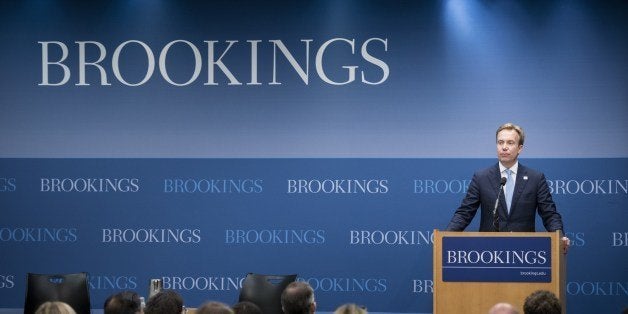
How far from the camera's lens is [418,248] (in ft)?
28.4

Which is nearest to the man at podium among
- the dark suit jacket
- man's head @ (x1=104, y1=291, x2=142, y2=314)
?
the dark suit jacket

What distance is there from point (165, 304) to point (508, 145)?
296cm

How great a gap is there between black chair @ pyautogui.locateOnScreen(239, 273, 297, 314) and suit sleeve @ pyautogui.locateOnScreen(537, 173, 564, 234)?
1.99 metres

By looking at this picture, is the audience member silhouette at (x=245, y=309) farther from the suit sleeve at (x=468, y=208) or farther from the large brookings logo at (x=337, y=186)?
the large brookings logo at (x=337, y=186)

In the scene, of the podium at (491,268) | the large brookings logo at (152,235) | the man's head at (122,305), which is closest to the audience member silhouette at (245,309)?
the man's head at (122,305)

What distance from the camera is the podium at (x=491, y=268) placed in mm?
A: 5883

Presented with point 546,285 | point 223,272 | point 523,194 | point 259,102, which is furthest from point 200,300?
point 546,285

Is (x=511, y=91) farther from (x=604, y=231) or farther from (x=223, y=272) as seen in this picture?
(x=223, y=272)

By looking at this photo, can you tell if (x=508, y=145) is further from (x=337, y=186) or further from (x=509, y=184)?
(x=337, y=186)

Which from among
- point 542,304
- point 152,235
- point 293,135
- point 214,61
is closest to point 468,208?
point 293,135

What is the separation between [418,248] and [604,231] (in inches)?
62.0

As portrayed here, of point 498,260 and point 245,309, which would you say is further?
point 498,260

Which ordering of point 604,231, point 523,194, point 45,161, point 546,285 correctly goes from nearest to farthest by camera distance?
point 546,285
point 523,194
point 604,231
point 45,161

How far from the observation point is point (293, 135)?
346 inches
